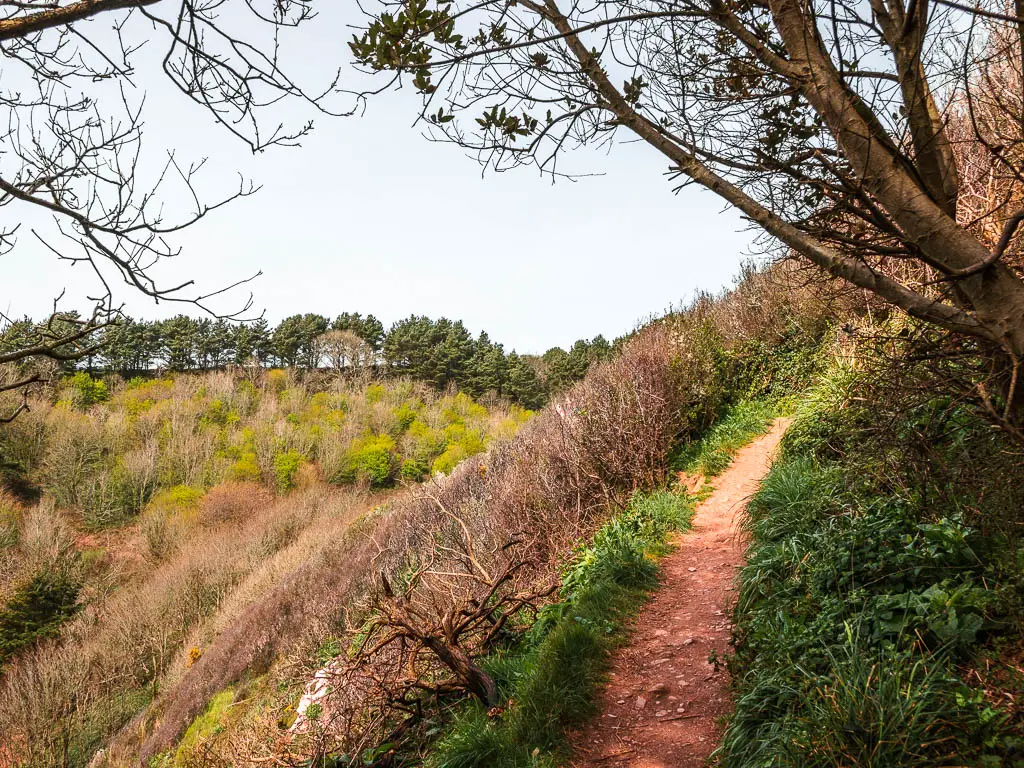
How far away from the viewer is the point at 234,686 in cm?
1410

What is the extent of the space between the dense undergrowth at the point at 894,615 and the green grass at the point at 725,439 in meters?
4.06

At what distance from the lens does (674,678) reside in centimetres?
410

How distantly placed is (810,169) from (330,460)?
40.1 metres

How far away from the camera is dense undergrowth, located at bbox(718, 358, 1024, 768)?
235cm

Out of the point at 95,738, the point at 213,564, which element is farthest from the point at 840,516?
the point at 213,564

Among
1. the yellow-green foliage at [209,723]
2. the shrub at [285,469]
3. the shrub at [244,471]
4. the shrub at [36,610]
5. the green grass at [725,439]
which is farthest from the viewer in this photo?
the shrub at [285,469]

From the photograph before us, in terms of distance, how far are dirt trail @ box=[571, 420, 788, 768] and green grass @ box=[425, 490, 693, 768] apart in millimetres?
148

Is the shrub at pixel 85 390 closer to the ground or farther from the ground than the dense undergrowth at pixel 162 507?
farther from the ground

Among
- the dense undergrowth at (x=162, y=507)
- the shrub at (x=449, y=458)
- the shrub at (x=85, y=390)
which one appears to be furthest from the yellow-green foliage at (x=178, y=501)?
the shrub at (x=449, y=458)

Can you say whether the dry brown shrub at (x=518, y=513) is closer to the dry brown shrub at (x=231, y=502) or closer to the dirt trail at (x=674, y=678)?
the dirt trail at (x=674, y=678)

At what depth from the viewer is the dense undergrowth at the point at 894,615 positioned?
2.35m

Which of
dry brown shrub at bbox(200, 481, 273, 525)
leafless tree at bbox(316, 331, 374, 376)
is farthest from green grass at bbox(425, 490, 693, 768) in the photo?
leafless tree at bbox(316, 331, 374, 376)

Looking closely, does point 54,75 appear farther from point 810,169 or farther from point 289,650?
point 289,650

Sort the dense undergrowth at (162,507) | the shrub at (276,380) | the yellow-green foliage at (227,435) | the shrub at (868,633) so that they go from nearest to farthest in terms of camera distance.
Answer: the shrub at (868,633) < the dense undergrowth at (162,507) < the yellow-green foliage at (227,435) < the shrub at (276,380)
